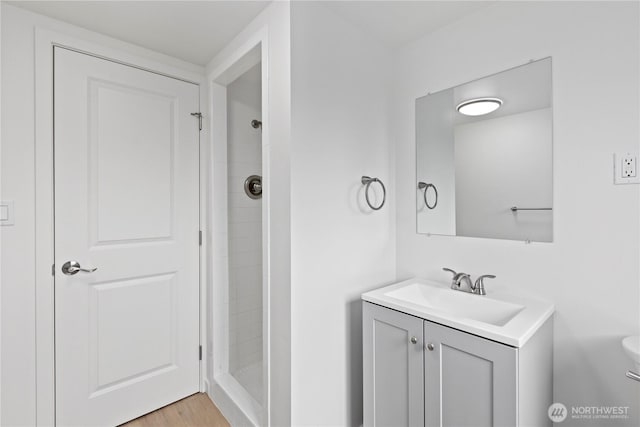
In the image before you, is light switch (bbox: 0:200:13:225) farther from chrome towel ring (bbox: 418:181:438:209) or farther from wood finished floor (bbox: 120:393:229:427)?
chrome towel ring (bbox: 418:181:438:209)

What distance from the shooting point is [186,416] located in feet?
6.24

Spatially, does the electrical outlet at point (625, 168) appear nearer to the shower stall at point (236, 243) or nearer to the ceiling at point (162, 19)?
the ceiling at point (162, 19)

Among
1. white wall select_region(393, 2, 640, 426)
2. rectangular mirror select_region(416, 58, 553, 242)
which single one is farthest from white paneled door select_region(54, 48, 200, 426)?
white wall select_region(393, 2, 640, 426)

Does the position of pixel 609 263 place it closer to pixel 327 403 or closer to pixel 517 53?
pixel 517 53

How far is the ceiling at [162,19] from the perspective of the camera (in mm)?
1503

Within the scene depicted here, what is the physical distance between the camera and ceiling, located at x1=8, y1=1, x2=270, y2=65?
1503 millimetres

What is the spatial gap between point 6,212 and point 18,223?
2.7 inches

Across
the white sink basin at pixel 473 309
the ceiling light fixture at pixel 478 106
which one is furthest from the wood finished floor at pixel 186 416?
the ceiling light fixture at pixel 478 106

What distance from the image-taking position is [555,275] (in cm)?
138

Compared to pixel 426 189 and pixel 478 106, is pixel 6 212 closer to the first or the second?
pixel 426 189

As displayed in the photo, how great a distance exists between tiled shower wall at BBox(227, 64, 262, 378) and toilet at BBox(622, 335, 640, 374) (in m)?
2.09

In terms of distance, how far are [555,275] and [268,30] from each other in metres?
1.78

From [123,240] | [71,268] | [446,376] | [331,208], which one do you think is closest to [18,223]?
[71,268]

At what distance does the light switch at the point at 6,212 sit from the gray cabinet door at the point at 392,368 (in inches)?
70.6
